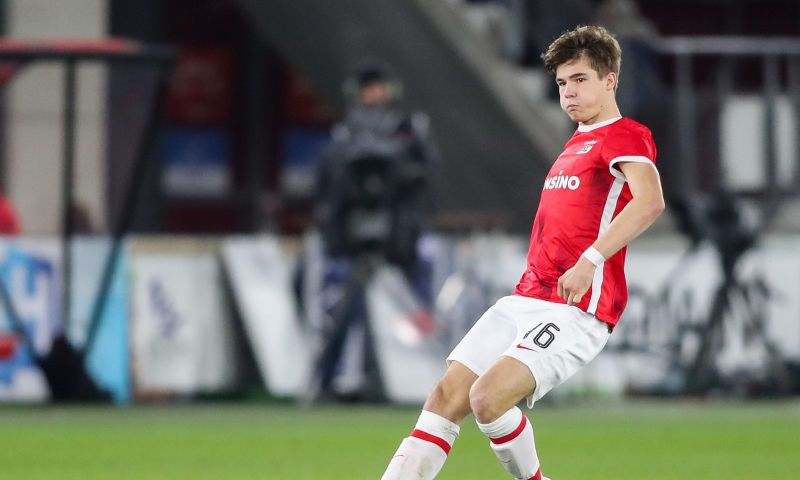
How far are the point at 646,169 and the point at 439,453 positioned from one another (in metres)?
1.29

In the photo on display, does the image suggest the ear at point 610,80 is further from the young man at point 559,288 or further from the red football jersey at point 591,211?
the red football jersey at point 591,211

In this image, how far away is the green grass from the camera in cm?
1106

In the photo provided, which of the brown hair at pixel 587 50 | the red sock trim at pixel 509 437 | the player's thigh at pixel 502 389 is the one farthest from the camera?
the red sock trim at pixel 509 437

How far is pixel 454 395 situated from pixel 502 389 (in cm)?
30

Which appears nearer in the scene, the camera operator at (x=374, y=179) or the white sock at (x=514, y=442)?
the white sock at (x=514, y=442)

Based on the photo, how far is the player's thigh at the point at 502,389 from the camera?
23.9ft

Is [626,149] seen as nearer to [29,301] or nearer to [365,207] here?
[365,207]

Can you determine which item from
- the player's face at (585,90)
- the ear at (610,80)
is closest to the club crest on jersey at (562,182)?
the player's face at (585,90)

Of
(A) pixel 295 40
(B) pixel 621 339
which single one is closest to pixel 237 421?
(B) pixel 621 339

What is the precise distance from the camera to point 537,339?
7.36 m

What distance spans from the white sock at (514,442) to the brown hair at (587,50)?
4.24 ft

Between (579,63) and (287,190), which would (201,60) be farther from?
(579,63)

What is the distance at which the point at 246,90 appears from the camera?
27281 millimetres

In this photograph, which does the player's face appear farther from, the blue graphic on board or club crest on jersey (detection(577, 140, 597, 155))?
the blue graphic on board
